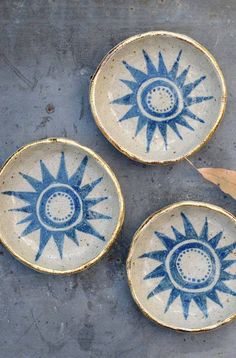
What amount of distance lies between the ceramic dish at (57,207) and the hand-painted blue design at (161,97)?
20 centimetres

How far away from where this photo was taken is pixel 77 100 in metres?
1.67

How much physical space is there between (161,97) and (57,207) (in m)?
0.43

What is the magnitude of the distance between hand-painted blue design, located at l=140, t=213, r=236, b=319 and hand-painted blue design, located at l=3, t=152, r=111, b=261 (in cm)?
20

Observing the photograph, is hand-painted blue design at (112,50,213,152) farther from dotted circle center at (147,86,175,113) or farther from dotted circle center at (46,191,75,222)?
dotted circle center at (46,191,75,222)

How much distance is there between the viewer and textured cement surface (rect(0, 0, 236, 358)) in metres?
1.66

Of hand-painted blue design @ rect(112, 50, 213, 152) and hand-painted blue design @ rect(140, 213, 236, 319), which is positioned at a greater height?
hand-painted blue design @ rect(112, 50, 213, 152)

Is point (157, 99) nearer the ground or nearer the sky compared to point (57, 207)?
nearer the sky

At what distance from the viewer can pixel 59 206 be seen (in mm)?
1634

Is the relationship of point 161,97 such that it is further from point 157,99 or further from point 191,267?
point 191,267

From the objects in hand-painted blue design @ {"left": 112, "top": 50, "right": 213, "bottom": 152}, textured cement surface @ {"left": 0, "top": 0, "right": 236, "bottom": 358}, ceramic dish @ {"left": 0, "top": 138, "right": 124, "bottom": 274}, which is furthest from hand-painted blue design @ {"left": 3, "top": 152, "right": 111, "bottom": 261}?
hand-painted blue design @ {"left": 112, "top": 50, "right": 213, "bottom": 152}

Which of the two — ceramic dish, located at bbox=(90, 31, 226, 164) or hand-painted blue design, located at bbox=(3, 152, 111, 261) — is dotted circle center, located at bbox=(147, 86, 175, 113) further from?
hand-painted blue design, located at bbox=(3, 152, 111, 261)

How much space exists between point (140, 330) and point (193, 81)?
0.74 meters

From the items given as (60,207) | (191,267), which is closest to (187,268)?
(191,267)

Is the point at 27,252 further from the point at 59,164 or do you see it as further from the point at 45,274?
the point at 59,164
